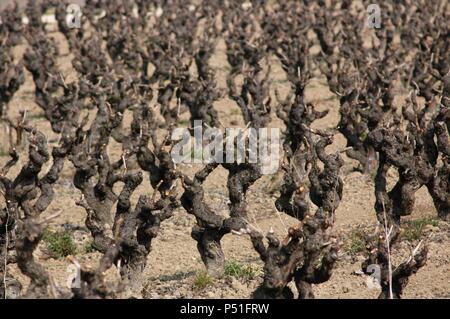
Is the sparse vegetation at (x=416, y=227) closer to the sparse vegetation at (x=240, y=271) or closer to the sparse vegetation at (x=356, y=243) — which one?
the sparse vegetation at (x=356, y=243)

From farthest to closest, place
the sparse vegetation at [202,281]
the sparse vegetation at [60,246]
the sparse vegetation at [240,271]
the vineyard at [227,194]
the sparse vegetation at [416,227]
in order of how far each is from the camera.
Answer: the sparse vegetation at [60,246] < the sparse vegetation at [416,227] < the sparse vegetation at [240,271] < the sparse vegetation at [202,281] < the vineyard at [227,194]

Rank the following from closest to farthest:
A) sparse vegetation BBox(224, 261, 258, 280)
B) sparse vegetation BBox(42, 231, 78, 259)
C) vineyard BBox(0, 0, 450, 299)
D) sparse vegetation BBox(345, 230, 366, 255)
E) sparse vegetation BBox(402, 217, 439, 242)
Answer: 1. vineyard BBox(0, 0, 450, 299)
2. sparse vegetation BBox(224, 261, 258, 280)
3. sparse vegetation BBox(345, 230, 366, 255)
4. sparse vegetation BBox(402, 217, 439, 242)
5. sparse vegetation BBox(42, 231, 78, 259)

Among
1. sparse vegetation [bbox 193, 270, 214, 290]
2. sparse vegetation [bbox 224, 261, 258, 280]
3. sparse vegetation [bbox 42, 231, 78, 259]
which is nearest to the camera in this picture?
sparse vegetation [bbox 193, 270, 214, 290]

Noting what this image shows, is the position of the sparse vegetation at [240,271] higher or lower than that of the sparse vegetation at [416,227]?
lower

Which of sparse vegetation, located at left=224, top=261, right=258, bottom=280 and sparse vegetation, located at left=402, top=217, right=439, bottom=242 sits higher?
sparse vegetation, located at left=402, top=217, right=439, bottom=242

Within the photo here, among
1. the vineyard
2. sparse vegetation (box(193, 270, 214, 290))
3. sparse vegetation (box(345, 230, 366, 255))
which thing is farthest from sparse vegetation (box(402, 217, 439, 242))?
sparse vegetation (box(193, 270, 214, 290))

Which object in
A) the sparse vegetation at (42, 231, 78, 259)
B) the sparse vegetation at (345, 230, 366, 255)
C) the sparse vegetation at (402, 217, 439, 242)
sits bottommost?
the sparse vegetation at (42, 231, 78, 259)

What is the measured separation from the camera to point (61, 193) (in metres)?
17.2

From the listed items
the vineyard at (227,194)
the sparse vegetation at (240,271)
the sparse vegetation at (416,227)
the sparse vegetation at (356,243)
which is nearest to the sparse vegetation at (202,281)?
the vineyard at (227,194)

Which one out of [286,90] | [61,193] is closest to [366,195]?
[61,193]

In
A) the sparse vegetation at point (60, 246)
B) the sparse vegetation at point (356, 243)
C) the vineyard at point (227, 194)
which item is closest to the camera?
the vineyard at point (227, 194)

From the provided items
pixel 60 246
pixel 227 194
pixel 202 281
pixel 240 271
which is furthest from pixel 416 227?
pixel 60 246

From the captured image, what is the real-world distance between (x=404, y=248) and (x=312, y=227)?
3.36 metres

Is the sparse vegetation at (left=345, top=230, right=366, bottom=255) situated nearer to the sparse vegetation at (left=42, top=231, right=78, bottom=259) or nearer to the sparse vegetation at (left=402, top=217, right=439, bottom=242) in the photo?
the sparse vegetation at (left=402, top=217, right=439, bottom=242)
